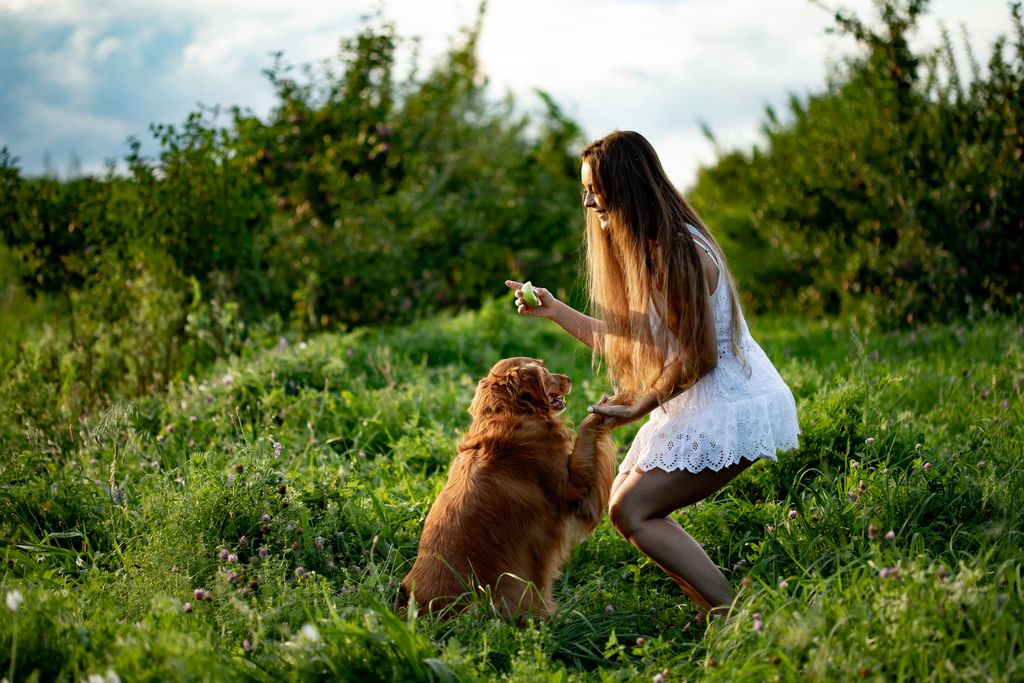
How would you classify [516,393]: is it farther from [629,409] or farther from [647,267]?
[647,267]

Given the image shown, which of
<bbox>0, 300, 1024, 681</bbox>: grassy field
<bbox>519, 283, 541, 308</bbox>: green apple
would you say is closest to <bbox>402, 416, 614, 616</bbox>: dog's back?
<bbox>0, 300, 1024, 681</bbox>: grassy field

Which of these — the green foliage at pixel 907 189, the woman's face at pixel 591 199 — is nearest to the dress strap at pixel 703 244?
the woman's face at pixel 591 199

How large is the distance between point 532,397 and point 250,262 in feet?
13.9

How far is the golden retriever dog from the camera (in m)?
3.05

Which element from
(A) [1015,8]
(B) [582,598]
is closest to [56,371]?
(B) [582,598]

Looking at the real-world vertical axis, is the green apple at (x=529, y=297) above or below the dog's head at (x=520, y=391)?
above

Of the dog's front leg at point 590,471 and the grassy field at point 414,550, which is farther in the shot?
the dog's front leg at point 590,471

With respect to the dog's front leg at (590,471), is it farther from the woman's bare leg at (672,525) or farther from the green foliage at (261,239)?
the green foliage at (261,239)

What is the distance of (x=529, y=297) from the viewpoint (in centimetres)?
338

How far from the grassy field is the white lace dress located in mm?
430

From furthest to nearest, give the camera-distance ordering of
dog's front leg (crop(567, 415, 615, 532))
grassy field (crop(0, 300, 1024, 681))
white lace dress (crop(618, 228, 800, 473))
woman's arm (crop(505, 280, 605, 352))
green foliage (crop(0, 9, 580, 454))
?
1. green foliage (crop(0, 9, 580, 454))
2. woman's arm (crop(505, 280, 605, 352))
3. dog's front leg (crop(567, 415, 615, 532))
4. white lace dress (crop(618, 228, 800, 473))
5. grassy field (crop(0, 300, 1024, 681))

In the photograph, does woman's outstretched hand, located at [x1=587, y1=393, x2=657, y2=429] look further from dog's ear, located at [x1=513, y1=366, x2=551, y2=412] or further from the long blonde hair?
dog's ear, located at [x1=513, y1=366, x2=551, y2=412]

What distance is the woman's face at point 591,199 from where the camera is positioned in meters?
3.28

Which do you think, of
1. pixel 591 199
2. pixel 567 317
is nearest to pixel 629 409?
pixel 567 317
